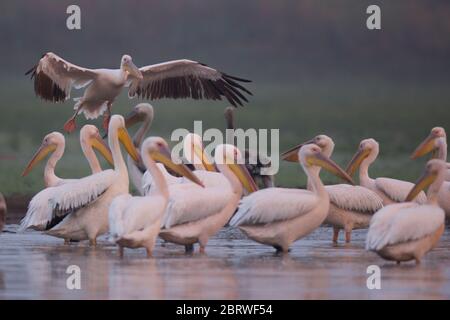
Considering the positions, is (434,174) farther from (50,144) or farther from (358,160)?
(50,144)

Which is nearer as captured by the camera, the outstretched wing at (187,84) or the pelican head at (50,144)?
the pelican head at (50,144)

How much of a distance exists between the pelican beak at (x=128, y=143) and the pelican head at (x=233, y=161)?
903 millimetres

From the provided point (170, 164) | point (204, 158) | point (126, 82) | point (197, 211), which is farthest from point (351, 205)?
point (126, 82)

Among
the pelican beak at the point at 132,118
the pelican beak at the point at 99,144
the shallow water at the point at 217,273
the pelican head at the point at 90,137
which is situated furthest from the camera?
the pelican beak at the point at 132,118

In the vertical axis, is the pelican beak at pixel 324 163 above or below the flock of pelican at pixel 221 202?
above

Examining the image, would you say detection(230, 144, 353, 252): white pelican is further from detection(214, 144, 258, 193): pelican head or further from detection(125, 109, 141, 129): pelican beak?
detection(125, 109, 141, 129): pelican beak

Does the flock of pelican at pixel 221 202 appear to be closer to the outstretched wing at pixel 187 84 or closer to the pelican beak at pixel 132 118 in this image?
the pelican beak at pixel 132 118

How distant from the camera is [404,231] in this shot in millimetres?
9312

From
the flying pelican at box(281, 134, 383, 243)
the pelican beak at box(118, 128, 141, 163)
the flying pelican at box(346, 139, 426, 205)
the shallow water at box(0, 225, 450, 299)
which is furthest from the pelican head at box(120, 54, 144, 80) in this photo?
the flying pelican at box(281, 134, 383, 243)

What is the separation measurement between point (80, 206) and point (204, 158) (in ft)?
5.26

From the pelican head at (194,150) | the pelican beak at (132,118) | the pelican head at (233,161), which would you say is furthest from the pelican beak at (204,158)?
the pelican beak at (132,118)

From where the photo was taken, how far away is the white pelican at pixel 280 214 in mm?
10312
